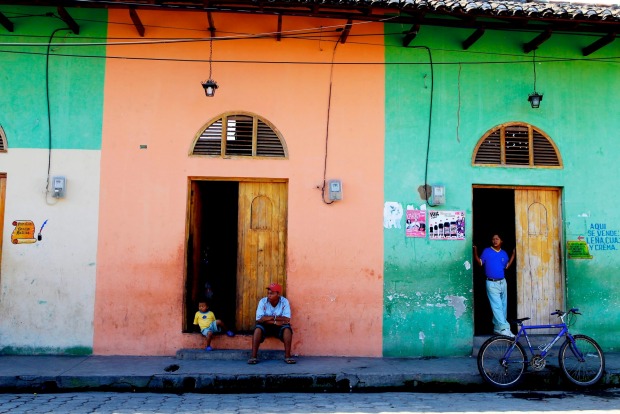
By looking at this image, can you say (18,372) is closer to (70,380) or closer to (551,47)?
(70,380)

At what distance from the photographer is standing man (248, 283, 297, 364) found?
7934mm

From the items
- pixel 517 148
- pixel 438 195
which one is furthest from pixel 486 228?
pixel 438 195

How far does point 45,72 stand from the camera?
8.60 metres

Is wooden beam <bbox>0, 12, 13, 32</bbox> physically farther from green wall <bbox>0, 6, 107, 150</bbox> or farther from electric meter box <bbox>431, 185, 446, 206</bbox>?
electric meter box <bbox>431, 185, 446, 206</bbox>

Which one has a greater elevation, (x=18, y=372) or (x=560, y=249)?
(x=560, y=249)

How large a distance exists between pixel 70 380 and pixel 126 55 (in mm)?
5022

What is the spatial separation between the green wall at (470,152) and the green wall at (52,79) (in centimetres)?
478

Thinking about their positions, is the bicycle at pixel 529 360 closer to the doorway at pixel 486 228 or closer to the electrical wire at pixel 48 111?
the doorway at pixel 486 228

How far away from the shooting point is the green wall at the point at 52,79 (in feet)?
27.9

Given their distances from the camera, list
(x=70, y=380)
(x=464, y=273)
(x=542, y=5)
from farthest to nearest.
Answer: (x=464, y=273), (x=542, y=5), (x=70, y=380)

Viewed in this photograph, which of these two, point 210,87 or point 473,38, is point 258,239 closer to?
point 210,87

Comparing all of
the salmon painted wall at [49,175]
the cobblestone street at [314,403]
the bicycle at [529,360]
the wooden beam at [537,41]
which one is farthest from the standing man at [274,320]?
the wooden beam at [537,41]

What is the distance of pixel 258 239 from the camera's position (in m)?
8.80

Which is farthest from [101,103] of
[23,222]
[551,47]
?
[551,47]
